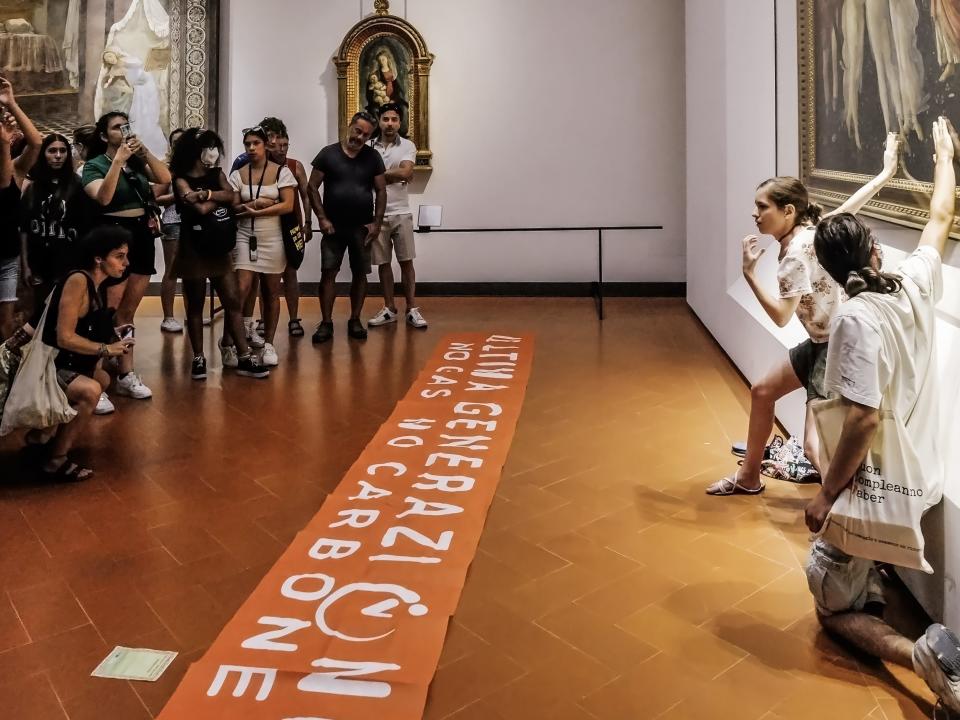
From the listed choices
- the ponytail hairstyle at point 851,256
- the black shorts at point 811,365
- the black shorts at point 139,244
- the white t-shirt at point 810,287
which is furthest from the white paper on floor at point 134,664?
the black shorts at point 139,244

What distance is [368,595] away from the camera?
2951mm

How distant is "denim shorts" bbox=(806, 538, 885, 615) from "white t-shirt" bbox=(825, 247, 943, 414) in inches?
17.5

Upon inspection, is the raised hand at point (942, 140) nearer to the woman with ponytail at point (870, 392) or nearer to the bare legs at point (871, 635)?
the woman with ponytail at point (870, 392)

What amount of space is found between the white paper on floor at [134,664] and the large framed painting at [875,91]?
8.96 ft

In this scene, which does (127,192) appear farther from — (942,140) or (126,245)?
(942,140)

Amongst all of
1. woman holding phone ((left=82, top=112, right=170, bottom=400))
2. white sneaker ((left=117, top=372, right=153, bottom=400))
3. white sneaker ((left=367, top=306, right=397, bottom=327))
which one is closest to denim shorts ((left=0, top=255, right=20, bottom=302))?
woman holding phone ((left=82, top=112, right=170, bottom=400))

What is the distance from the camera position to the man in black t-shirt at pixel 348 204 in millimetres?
7211

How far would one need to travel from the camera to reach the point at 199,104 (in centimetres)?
1013

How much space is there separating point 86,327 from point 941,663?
3639mm

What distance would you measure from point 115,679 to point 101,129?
12.7 feet

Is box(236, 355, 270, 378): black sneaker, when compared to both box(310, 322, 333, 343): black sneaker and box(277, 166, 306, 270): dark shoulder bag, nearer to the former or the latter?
box(277, 166, 306, 270): dark shoulder bag

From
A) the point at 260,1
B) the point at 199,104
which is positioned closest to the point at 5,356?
the point at 199,104

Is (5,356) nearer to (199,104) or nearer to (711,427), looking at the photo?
(711,427)

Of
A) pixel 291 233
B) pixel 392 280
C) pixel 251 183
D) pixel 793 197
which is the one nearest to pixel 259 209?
pixel 251 183
